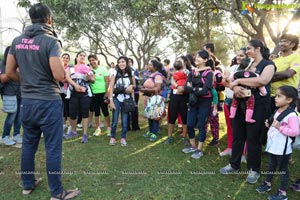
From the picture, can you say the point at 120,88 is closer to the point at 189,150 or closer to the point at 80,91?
the point at 80,91

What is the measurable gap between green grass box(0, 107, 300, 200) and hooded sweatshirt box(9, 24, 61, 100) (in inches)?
53.2

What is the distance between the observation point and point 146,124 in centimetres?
707

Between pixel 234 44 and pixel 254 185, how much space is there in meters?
29.1

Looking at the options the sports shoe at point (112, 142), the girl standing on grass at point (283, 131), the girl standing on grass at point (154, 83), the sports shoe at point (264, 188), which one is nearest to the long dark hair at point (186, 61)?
the girl standing on grass at point (154, 83)

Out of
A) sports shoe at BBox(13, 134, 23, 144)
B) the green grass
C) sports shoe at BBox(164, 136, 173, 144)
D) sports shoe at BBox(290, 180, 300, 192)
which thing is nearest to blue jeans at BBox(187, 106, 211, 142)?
the green grass

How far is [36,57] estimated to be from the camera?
2797mm

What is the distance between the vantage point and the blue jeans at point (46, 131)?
9.46ft

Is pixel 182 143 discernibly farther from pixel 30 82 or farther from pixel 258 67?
pixel 30 82

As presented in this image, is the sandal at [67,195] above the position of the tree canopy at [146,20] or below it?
below

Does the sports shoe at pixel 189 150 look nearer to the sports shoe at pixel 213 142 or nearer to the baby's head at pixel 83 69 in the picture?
the sports shoe at pixel 213 142

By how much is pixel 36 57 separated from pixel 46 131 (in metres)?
0.85

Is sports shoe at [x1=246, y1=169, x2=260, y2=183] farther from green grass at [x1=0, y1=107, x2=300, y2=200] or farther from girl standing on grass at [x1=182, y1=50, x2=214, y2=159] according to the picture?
girl standing on grass at [x1=182, y1=50, x2=214, y2=159]

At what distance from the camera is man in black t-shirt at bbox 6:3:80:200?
9.16 ft

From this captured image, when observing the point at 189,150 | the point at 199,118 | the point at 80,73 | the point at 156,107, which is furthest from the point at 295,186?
the point at 80,73
